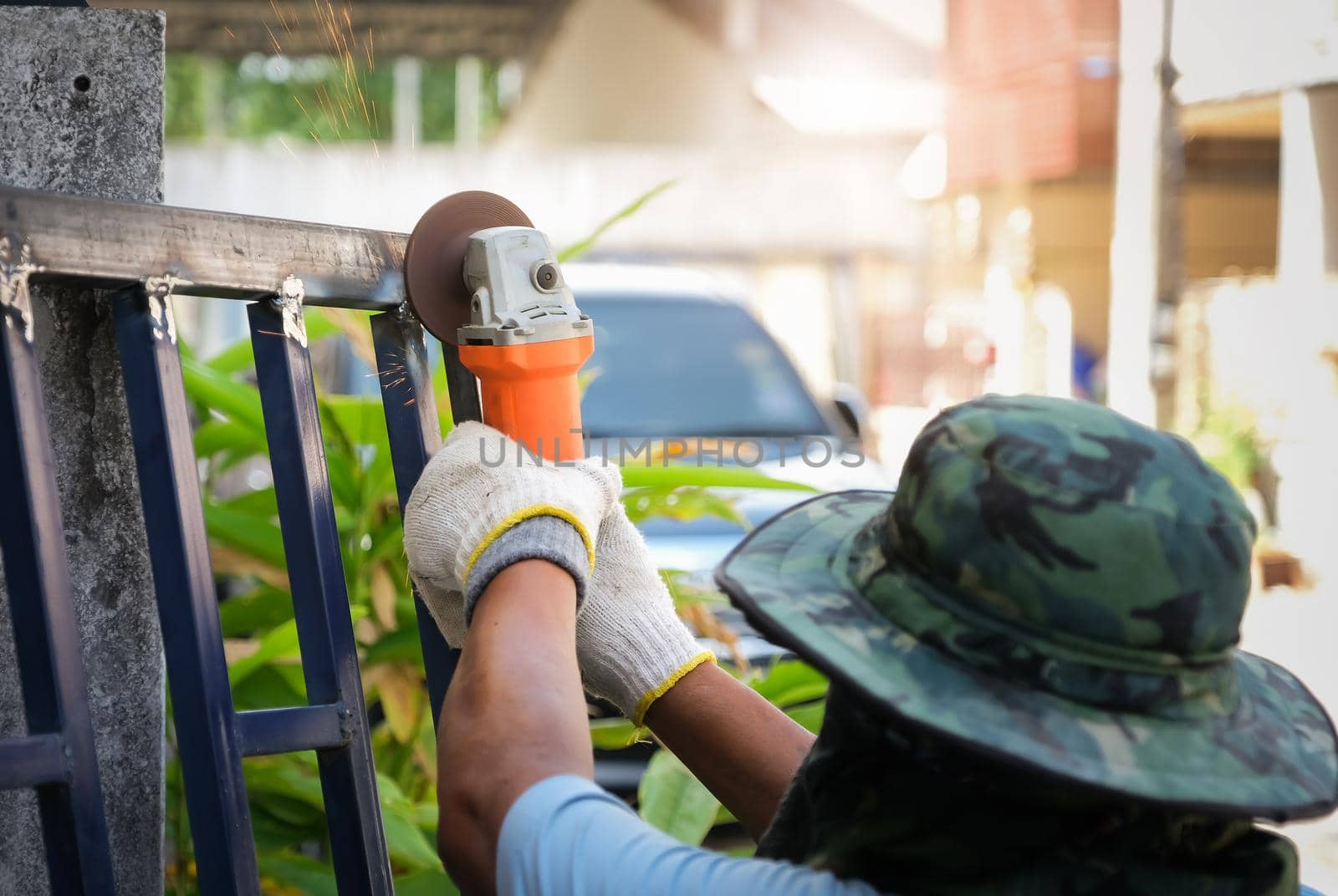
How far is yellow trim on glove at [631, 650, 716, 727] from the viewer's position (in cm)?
132

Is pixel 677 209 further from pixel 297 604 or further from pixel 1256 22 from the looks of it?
pixel 297 604

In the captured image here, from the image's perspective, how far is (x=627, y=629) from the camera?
1305 millimetres

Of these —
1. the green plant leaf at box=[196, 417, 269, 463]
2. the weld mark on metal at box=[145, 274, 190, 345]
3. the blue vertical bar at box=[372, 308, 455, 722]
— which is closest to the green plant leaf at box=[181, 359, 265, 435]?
the green plant leaf at box=[196, 417, 269, 463]

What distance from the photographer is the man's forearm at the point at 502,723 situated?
939 mm

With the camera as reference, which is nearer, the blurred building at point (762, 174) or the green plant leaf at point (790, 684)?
the green plant leaf at point (790, 684)

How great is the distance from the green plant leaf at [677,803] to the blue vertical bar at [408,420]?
1.88 ft

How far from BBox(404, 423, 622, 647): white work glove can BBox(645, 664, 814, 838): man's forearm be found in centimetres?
25

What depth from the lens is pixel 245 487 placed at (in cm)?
341

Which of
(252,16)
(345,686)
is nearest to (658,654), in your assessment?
(345,686)

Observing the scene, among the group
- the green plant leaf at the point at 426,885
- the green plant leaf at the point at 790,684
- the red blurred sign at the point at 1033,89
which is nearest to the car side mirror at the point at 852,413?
the green plant leaf at the point at 790,684

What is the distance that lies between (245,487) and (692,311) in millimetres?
1979

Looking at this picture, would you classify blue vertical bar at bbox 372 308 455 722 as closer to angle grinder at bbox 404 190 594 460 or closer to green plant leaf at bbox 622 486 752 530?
angle grinder at bbox 404 190 594 460

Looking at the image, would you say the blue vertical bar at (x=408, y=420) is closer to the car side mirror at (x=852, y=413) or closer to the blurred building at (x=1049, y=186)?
the car side mirror at (x=852, y=413)

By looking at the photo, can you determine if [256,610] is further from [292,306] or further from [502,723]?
[502,723]
